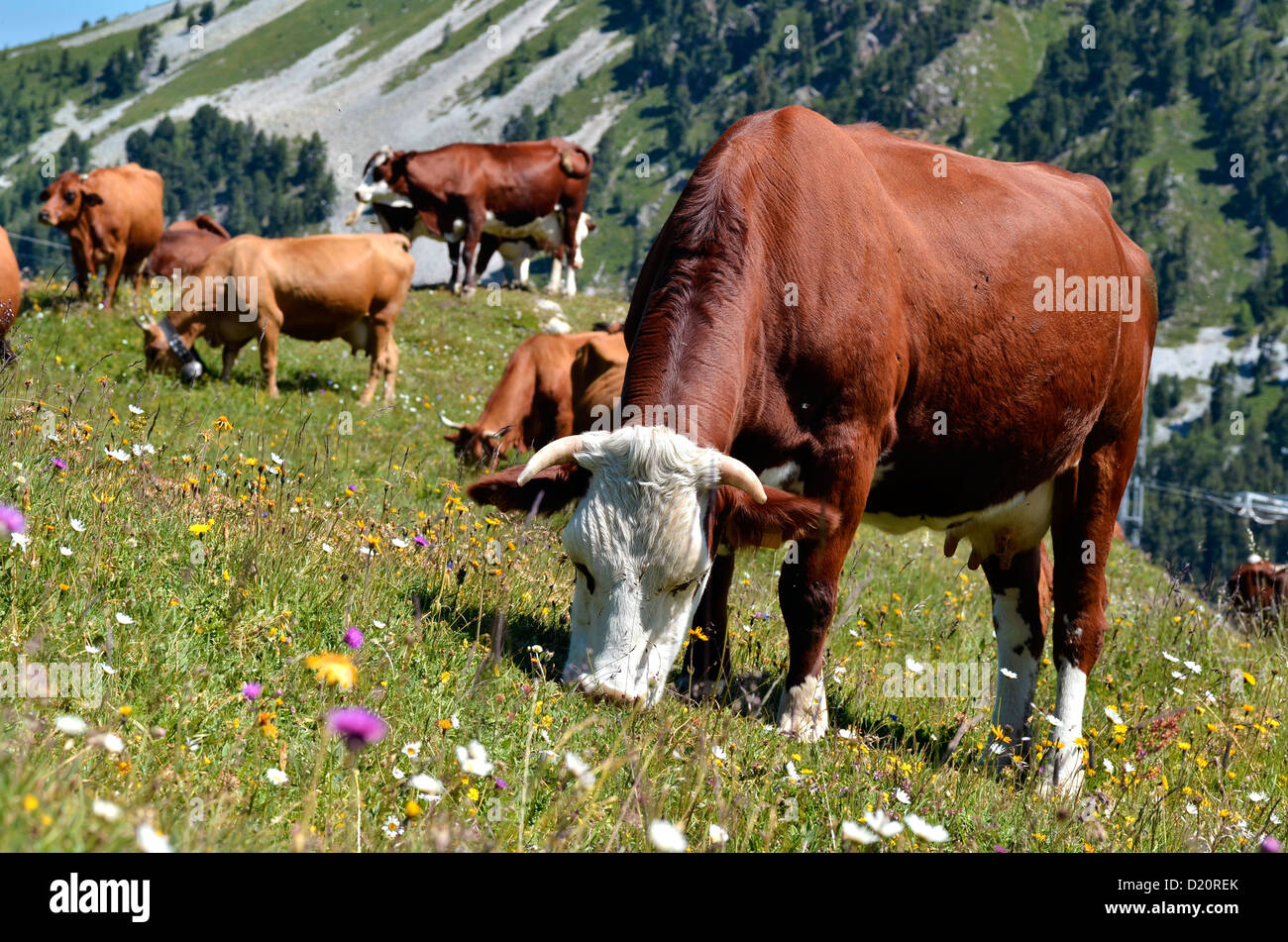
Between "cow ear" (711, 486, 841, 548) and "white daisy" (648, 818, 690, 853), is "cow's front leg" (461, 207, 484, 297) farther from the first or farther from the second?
"white daisy" (648, 818, 690, 853)

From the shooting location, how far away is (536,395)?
13.6m

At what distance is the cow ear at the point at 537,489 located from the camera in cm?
512

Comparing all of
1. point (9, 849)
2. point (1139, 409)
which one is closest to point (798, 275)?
point (1139, 409)

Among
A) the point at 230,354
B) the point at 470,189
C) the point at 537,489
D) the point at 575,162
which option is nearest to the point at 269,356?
the point at 230,354

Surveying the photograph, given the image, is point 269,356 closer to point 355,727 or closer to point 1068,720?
point 1068,720

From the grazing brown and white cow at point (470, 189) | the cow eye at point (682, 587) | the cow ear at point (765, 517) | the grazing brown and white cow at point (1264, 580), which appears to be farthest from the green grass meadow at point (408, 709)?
the grazing brown and white cow at point (470, 189)

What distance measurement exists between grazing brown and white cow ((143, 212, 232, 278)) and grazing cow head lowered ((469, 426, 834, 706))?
19.6 metres

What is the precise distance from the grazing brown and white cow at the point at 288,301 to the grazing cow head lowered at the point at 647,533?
29.3 ft

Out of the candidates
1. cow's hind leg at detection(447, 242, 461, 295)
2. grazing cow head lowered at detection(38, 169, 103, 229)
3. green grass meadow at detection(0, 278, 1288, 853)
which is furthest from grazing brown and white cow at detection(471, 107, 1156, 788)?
cow's hind leg at detection(447, 242, 461, 295)

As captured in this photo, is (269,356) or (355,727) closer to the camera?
(355,727)

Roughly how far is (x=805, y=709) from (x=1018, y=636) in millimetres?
2563
